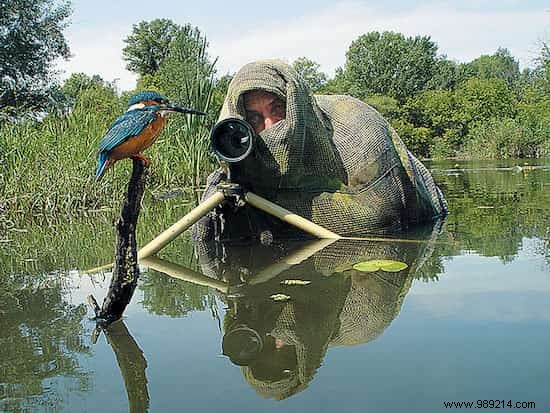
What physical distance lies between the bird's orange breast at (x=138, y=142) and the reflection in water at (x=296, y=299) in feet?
2.49

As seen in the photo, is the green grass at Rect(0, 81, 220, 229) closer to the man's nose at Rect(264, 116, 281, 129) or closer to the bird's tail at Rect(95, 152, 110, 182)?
the man's nose at Rect(264, 116, 281, 129)

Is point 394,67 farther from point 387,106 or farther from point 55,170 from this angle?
point 55,170

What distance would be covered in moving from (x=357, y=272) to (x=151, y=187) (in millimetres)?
7676

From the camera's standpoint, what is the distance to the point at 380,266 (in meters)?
3.67

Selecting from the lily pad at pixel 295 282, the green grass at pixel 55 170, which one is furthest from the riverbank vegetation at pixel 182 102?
the lily pad at pixel 295 282

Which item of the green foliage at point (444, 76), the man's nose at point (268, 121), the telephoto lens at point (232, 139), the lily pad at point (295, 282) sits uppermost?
the green foliage at point (444, 76)

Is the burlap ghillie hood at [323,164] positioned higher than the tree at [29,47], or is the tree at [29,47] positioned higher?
the tree at [29,47]

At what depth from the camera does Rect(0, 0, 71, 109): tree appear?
20.7 meters

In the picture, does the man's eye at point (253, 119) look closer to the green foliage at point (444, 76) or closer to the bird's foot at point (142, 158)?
the bird's foot at point (142, 158)

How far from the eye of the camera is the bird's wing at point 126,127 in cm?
226

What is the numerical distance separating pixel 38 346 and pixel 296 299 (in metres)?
1.10

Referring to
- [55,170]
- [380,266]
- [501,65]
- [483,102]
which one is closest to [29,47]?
[55,170]

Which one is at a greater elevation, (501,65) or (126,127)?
(501,65)

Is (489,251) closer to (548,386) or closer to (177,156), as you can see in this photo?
(548,386)
